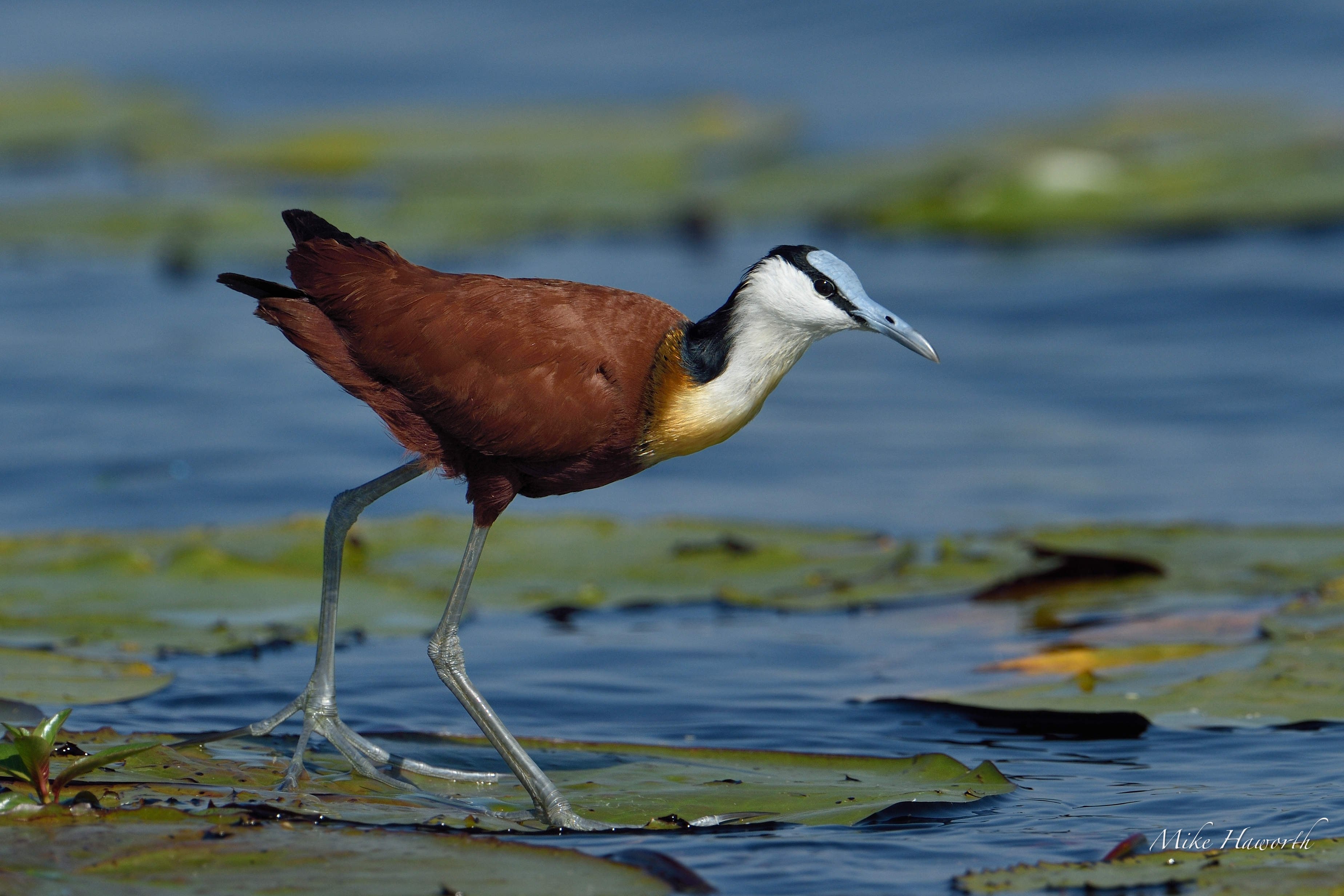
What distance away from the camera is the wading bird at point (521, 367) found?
5.01 m

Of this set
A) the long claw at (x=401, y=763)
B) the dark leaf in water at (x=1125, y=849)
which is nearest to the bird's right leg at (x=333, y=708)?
the long claw at (x=401, y=763)

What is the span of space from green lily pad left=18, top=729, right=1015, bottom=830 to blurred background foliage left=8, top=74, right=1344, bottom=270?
8.79 m

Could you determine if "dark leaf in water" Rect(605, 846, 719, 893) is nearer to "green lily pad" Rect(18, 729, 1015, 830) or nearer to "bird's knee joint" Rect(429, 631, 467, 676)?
"green lily pad" Rect(18, 729, 1015, 830)

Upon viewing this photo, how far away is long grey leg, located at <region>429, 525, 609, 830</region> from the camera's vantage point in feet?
15.1

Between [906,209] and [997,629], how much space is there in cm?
827

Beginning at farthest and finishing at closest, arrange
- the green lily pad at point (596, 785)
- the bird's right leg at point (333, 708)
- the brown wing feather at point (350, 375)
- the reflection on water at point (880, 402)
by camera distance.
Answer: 1. the reflection on water at point (880, 402)
2. the brown wing feather at point (350, 375)
3. the bird's right leg at point (333, 708)
4. the green lily pad at point (596, 785)

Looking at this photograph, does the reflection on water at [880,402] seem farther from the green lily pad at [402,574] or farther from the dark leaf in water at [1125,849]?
the dark leaf in water at [1125,849]

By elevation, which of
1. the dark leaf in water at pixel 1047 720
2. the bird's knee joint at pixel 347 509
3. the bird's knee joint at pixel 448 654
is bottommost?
the dark leaf in water at pixel 1047 720

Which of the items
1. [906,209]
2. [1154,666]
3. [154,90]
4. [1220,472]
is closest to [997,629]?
[1154,666]

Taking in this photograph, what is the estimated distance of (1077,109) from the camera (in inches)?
754

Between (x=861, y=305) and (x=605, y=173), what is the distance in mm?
12358

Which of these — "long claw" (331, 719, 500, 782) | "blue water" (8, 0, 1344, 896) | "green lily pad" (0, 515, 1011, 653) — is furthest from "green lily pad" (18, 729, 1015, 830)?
"green lily pad" (0, 515, 1011, 653)
